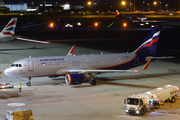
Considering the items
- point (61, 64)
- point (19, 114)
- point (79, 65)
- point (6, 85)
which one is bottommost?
point (6, 85)

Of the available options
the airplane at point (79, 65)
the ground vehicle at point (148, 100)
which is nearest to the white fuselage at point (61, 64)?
the airplane at point (79, 65)

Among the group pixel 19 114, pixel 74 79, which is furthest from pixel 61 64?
pixel 19 114

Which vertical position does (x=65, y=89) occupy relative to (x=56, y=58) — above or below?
below

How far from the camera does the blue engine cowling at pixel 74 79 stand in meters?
36.4

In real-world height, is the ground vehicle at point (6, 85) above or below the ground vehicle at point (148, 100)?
below

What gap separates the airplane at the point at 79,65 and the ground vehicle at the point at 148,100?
7072mm

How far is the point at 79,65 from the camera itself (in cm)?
4003

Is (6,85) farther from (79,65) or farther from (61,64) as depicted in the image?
(79,65)

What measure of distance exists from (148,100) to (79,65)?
15012 mm

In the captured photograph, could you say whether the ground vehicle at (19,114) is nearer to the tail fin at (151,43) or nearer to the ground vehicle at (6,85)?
the ground vehicle at (6,85)

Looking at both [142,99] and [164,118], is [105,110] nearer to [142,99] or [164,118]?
[142,99]

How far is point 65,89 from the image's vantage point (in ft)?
119

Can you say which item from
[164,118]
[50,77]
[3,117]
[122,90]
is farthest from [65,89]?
[164,118]

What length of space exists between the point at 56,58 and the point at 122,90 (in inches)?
386
